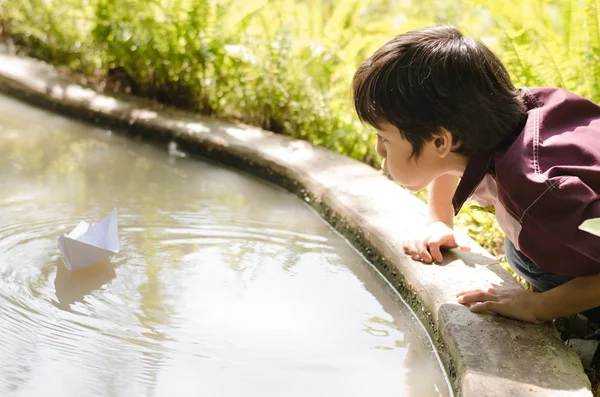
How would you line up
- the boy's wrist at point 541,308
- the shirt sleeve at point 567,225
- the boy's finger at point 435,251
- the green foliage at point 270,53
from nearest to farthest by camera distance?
the shirt sleeve at point 567,225 < the boy's wrist at point 541,308 < the boy's finger at point 435,251 < the green foliage at point 270,53

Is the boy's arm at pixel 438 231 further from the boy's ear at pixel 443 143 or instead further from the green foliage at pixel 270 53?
the green foliage at pixel 270 53

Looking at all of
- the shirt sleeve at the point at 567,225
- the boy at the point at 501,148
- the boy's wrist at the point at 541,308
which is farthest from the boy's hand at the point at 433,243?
the shirt sleeve at the point at 567,225

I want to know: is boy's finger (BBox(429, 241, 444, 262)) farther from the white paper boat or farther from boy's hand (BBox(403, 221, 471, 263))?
the white paper boat

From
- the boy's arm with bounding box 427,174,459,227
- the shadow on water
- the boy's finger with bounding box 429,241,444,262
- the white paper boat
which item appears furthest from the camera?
the boy's arm with bounding box 427,174,459,227

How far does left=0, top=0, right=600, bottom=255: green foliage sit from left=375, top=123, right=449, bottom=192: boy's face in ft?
5.06

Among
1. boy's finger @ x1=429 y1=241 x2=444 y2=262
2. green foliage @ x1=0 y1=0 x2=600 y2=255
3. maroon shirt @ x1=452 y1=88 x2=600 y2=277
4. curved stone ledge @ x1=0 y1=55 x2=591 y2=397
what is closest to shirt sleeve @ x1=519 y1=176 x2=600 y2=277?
→ maroon shirt @ x1=452 y1=88 x2=600 y2=277

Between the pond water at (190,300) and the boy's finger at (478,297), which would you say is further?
the boy's finger at (478,297)

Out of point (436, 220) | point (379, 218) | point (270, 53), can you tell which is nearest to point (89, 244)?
point (379, 218)

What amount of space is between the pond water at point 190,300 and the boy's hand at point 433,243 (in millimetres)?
188

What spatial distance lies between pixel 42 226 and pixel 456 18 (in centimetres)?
461

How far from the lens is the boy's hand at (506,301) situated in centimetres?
224

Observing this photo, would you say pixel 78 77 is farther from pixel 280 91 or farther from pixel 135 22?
pixel 280 91

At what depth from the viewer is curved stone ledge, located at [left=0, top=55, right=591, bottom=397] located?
200cm

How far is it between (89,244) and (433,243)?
4.04ft
